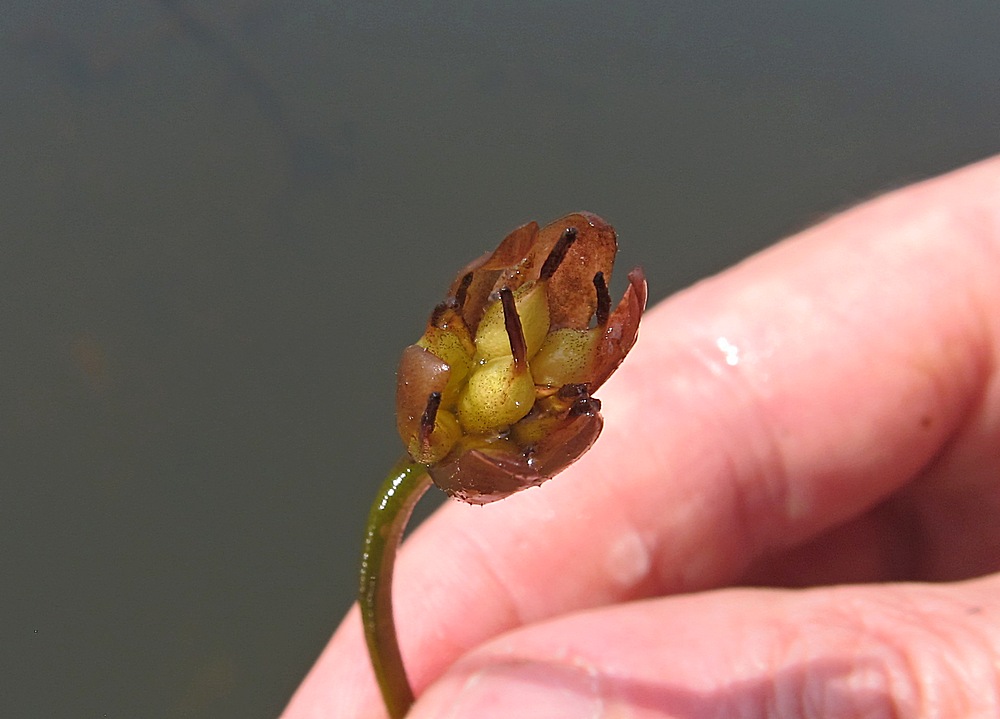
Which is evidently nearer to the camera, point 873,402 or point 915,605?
point 915,605

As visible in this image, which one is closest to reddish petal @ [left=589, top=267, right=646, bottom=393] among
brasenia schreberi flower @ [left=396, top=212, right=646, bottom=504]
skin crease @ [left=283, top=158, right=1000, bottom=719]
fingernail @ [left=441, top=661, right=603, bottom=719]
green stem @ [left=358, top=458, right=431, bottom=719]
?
brasenia schreberi flower @ [left=396, top=212, right=646, bottom=504]

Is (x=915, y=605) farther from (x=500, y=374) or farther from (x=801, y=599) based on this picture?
(x=500, y=374)

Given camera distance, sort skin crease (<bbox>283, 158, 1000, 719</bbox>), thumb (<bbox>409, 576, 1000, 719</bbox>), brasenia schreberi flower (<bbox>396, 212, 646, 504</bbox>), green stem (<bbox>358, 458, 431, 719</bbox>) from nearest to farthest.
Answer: brasenia schreberi flower (<bbox>396, 212, 646, 504</bbox>) < green stem (<bbox>358, 458, 431, 719</bbox>) < thumb (<bbox>409, 576, 1000, 719</bbox>) < skin crease (<bbox>283, 158, 1000, 719</bbox>)

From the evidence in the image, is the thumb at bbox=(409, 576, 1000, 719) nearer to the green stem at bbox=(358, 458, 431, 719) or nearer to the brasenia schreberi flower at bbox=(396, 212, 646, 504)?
the green stem at bbox=(358, 458, 431, 719)

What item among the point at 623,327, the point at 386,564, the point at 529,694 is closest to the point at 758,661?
the point at 529,694

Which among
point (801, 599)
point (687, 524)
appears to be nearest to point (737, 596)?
point (801, 599)

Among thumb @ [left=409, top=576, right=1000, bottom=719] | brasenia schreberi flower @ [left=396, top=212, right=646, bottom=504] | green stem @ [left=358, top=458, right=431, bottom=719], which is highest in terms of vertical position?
brasenia schreberi flower @ [left=396, top=212, right=646, bottom=504]
